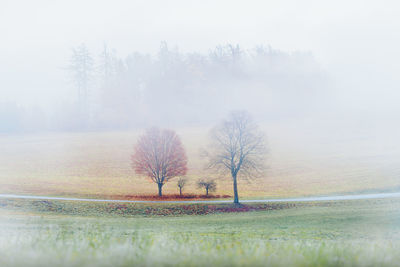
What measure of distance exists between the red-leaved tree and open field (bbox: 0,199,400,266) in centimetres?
787

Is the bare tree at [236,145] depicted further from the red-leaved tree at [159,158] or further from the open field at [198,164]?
the red-leaved tree at [159,158]

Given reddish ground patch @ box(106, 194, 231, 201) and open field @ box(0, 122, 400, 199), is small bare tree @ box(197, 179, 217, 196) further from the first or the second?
open field @ box(0, 122, 400, 199)

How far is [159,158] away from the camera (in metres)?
39.8

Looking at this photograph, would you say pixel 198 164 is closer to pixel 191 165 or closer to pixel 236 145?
pixel 191 165

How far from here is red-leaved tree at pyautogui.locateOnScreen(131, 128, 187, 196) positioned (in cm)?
3919

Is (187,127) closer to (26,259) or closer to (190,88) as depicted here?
(190,88)

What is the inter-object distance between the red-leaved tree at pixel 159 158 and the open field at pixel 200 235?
7871mm

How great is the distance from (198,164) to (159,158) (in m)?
15.1

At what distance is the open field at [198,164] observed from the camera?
4022 centimetres

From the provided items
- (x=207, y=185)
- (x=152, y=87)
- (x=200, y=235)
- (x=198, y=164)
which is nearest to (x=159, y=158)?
(x=207, y=185)

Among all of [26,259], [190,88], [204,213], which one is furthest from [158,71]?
[26,259]

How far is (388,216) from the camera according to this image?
21922 millimetres

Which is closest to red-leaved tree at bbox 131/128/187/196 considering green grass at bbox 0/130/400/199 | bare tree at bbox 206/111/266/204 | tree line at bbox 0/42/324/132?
green grass at bbox 0/130/400/199

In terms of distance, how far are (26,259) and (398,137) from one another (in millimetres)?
81512
